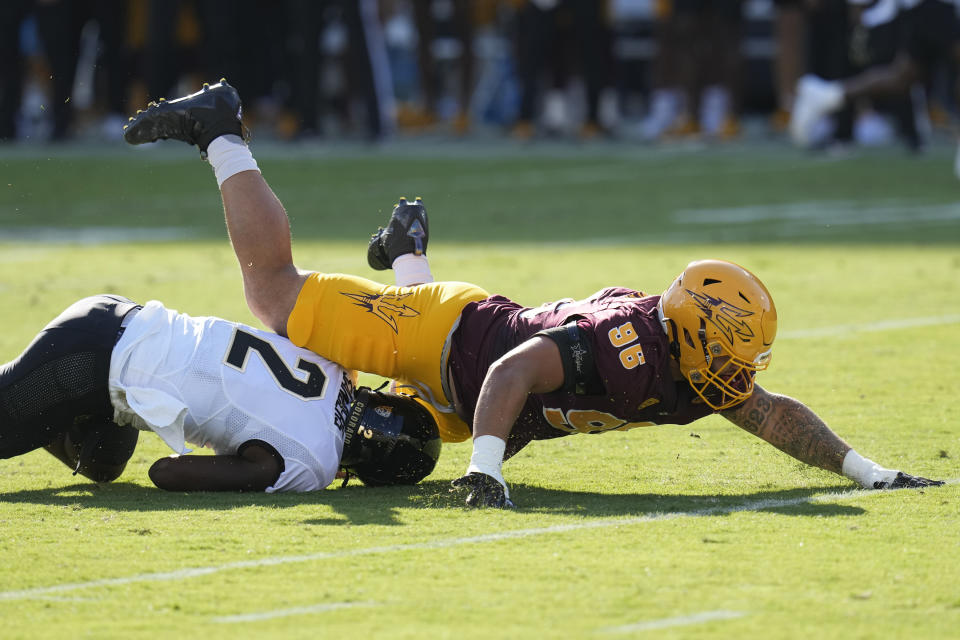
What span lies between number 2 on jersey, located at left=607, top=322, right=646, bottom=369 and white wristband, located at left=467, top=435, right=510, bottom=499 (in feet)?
1.45

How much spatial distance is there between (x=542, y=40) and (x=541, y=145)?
1.39m

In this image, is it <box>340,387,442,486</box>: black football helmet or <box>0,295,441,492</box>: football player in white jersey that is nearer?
<box>0,295,441,492</box>: football player in white jersey

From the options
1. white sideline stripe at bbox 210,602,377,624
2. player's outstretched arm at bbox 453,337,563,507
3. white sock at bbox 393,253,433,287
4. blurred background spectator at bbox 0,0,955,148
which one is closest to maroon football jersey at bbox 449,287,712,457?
player's outstretched arm at bbox 453,337,563,507

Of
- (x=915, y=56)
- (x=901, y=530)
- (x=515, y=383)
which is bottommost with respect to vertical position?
(x=901, y=530)

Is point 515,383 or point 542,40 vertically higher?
point 542,40

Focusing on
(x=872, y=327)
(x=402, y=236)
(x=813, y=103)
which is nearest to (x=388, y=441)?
(x=402, y=236)

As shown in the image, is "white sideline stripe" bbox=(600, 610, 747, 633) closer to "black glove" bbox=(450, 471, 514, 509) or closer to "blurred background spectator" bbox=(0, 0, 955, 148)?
"black glove" bbox=(450, 471, 514, 509)

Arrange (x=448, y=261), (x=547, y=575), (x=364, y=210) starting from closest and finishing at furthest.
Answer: (x=547, y=575) → (x=448, y=261) → (x=364, y=210)

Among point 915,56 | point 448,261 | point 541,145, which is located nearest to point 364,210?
point 448,261

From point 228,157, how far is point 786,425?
2145mm

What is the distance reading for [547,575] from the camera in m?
3.76

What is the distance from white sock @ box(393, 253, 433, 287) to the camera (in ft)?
19.2

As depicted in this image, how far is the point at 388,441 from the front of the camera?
16.0 feet

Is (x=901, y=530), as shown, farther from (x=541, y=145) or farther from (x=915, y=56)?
(x=541, y=145)
